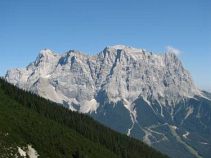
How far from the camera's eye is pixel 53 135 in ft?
618

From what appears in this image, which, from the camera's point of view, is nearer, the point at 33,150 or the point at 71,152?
the point at 33,150

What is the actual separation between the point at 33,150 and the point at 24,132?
14386 millimetres

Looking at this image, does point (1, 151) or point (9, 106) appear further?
point (9, 106)

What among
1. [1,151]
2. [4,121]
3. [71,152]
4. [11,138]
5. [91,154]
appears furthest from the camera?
[91,154]

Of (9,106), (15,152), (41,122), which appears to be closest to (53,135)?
(41,122)

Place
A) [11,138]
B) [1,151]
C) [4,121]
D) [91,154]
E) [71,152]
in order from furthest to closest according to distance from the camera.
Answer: [91,154], [71,152], [4,121], [11,138], [1,151]

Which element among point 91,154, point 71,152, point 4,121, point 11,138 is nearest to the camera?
point 11,138

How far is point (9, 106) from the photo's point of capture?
199 m

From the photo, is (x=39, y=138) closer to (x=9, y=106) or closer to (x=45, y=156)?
(x=45, y=156)

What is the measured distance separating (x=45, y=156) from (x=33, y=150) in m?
4.97

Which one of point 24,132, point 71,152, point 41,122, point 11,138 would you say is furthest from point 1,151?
point 41,122

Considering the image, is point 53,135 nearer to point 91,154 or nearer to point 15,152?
point 91,154

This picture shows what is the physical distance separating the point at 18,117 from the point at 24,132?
713 inches

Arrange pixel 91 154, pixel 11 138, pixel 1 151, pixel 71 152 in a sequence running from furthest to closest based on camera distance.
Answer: pixel 91 154
pixel 71 152
pixel 11 138
pixel 1 151
